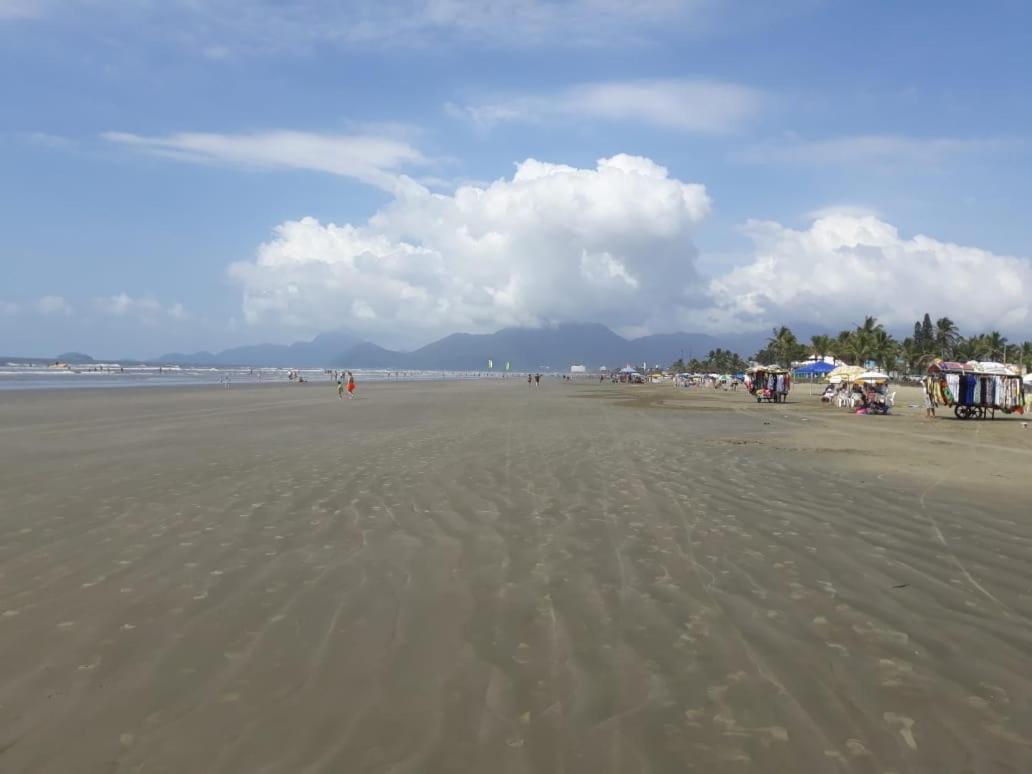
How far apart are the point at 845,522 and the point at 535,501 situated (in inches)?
169

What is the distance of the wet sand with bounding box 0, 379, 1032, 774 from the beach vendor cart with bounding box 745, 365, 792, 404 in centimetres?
3543

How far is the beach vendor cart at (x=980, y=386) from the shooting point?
3075 centimetres

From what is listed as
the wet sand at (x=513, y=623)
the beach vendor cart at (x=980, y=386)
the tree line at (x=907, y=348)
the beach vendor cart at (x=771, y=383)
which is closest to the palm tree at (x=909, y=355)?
the tree line at (x=907, y=348)

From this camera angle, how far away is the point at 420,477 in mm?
12688

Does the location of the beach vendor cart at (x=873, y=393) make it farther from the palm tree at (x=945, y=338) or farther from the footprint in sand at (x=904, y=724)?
the palm tree at (x=945, y=338)

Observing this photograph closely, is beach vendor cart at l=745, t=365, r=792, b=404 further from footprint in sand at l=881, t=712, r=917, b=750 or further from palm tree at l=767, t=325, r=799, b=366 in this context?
palm tree at l=767, t=325, r=799, b=366

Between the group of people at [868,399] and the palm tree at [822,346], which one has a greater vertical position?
the palm tree at [822,346]

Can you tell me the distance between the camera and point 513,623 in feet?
18.2

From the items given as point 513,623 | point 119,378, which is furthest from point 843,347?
point 513,623

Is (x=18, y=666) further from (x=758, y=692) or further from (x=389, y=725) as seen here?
(x=758, y=692)

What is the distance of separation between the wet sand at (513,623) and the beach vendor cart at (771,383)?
1395 inches

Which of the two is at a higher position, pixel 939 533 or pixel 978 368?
pixel 978 368

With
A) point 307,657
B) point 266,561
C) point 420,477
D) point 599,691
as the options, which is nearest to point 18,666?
point 307,657

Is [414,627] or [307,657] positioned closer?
[307,657]
